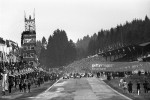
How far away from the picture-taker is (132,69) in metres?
73.8

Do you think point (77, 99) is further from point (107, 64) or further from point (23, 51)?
point (23, 51)

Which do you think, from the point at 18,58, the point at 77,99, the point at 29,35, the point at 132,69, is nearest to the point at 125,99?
the point at 77,99

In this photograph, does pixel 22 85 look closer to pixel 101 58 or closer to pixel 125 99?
pixel 125 99

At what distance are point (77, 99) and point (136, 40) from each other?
497 feet

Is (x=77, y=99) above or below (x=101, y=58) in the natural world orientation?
below

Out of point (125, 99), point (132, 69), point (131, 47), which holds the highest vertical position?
point (131, 47)

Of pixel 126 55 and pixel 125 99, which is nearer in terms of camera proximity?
pixel 125 99

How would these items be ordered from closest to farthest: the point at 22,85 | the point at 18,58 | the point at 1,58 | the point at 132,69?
the point at 22,85, the point at 132,69, the point at 1,58, the point at 18,58

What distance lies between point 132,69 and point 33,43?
59.4 m

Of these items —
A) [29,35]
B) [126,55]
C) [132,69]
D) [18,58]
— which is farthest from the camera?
[126,55]

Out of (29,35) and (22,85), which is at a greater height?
(29,35)

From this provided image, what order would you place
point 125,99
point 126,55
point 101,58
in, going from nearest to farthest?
point 125,99 → point 126,55 → point 101,58

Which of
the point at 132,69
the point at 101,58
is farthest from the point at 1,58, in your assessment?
the point at 101,58

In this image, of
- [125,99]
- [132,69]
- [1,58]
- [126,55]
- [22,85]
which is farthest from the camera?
[126,55]
